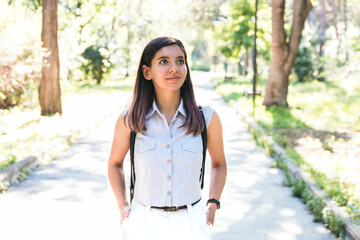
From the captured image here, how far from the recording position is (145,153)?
243cm

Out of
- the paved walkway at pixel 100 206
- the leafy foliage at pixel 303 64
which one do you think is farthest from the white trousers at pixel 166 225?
the leafy foliage at pixel 303 64

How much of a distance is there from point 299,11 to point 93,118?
8263mm

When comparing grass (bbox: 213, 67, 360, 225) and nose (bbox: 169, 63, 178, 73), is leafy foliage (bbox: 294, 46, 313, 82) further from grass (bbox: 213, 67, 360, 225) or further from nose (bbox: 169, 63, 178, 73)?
nose (bbox: 169, 63, 178, 73)

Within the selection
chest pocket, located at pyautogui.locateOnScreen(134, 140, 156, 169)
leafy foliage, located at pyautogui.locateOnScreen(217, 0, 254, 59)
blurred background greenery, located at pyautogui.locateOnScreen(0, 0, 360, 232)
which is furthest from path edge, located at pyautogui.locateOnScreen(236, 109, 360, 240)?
leafy foliage, located at pyautogui.locateOnScreen(217, 0, 254, 59)

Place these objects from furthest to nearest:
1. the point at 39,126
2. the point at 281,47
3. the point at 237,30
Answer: the point at 237,30 → the point at 281,47 → the point at 39,126

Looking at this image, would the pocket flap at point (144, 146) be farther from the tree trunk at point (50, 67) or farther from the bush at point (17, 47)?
the tree trunk at point (50, 67)

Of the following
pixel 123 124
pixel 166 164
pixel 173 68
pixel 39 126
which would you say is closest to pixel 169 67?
pixel 173 68

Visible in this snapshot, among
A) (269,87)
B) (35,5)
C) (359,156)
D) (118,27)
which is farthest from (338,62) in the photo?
(359,156)

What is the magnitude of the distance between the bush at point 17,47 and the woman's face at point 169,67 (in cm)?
1155

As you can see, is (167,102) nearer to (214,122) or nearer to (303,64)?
Result: (214,122)

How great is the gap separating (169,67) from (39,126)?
11.0m

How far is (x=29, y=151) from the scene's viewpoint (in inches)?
370

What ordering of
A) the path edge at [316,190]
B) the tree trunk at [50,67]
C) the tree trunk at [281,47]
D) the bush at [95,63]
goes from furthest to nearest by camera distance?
the bush at [95,63]
the tree trunk at [281,47]
the tree trunk at [50,67]
the path edge at [316,190]

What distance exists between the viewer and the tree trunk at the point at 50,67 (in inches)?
592
